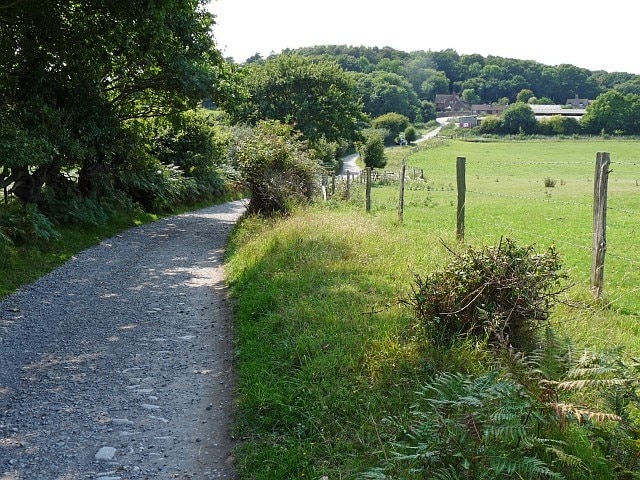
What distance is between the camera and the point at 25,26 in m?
13.6

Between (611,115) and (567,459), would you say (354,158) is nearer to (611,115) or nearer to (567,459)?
(611,115)

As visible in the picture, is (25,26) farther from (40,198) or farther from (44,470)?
(44,470)

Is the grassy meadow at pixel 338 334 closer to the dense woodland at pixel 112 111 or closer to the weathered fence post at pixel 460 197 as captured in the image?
the weathered fence post at pixel 460 197

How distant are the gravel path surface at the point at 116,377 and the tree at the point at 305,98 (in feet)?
92.0

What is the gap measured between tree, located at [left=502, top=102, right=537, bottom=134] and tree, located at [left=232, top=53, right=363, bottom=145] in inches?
3142

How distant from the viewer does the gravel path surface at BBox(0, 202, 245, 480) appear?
466 centimetres

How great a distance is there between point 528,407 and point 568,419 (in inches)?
13.8

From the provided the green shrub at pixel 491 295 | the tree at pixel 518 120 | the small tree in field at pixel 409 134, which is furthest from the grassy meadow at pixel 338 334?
the tree at pixel 518 120

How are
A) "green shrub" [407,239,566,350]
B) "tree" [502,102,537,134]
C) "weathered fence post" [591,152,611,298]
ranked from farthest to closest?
"tree" [502,102,537,134] → "weathered fence post" [591,152,611,298] → "green shrub" [407,239,566,350]

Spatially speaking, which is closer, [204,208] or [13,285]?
[13,285]

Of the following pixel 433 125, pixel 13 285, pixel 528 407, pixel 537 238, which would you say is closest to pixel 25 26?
pixel 13 285

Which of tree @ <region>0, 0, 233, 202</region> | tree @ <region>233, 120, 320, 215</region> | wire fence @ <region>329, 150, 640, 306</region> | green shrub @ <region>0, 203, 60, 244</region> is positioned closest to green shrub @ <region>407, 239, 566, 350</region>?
wire fence @ <region>329, 150, 640, 306</region>

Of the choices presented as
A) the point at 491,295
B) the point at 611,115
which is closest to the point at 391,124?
the point at 611,115

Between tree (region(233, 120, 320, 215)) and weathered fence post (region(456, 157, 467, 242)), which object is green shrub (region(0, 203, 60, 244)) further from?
weathered fence post (region(456, 157, 467, 242))
